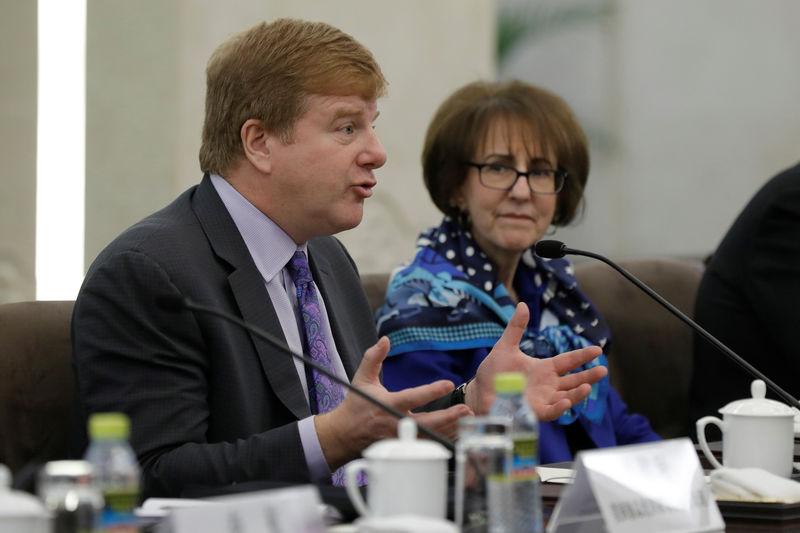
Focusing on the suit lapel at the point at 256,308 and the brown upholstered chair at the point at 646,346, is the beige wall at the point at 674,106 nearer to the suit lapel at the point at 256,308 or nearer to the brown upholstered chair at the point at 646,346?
the brown upholstered chair at the point at 646,346

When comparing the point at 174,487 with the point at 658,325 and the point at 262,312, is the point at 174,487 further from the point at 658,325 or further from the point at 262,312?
the point at 658,325

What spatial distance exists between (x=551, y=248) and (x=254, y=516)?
0.97 meters

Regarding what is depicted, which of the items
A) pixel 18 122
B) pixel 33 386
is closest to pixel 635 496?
pixel 33 386

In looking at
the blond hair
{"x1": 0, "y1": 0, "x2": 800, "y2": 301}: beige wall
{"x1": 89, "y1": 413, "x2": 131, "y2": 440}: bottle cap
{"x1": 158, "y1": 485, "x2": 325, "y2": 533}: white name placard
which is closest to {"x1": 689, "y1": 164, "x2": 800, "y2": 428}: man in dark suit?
{"x1": 0, "y1": 0, "x2": 800, "y2": 301}: beige wall

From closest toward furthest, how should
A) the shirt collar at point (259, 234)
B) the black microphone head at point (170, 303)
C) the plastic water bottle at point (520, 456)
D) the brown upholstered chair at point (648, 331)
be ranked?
the plastic water bottle at point (520, 456) → the black microphone head at point (170, 303) → the shirt collar at point (259, 234) → the brown upholstered chair at point (648, 331)

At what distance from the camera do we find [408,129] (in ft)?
15.0

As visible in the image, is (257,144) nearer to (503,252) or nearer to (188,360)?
(188,360)

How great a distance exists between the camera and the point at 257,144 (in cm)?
201

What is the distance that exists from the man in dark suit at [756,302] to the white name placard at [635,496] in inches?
58.5

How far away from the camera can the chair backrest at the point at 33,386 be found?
188 centimetres

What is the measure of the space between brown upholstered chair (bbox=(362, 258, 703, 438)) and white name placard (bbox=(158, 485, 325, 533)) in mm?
2125

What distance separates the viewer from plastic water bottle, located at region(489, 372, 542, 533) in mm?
1082

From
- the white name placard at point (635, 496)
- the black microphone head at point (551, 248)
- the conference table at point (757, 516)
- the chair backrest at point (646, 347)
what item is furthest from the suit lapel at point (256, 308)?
the chair backrest at point (646, 347)

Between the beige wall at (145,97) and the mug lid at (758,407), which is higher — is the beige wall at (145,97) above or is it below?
above
